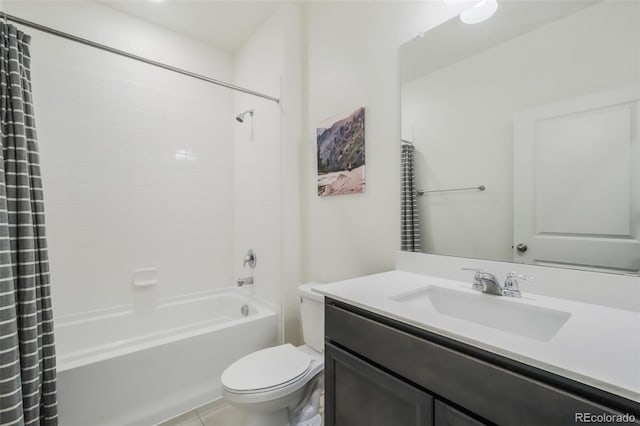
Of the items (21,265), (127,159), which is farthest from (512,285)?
(127,159)

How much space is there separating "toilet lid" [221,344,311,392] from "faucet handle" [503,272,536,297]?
3.13 ft

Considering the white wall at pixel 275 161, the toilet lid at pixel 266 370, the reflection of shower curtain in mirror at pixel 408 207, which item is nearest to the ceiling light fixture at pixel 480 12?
the reflection of shower curtain in mirror at pixel 408 207

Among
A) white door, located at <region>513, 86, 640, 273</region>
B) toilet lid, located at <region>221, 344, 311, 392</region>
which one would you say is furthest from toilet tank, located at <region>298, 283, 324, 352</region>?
white door, located at <region>513, 86, 640, 273</region>

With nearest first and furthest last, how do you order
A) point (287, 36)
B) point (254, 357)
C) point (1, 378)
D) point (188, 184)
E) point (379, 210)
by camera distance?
1. point (1, 378)
2. point (254, 357)
3. point (379, 210)
4. point (287, 36)
5. point (188, 184)

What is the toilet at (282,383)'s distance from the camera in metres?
1.25

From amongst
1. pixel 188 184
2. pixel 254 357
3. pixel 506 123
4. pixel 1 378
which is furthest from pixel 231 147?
pixel 506 123

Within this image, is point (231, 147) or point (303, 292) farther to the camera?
point (231, 147)

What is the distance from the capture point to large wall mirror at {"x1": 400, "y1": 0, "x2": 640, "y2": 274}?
91 centimetres

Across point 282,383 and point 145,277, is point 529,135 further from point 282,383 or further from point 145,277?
point 145,277

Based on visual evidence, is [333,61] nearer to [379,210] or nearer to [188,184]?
[379,210]

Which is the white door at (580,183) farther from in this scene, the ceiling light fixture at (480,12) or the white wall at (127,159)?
the white wall at (127,159)

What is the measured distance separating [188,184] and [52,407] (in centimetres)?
164

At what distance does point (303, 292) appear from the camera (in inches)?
69.1

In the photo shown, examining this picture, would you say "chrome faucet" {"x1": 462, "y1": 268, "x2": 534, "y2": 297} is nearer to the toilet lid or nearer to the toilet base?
the toilet lid
